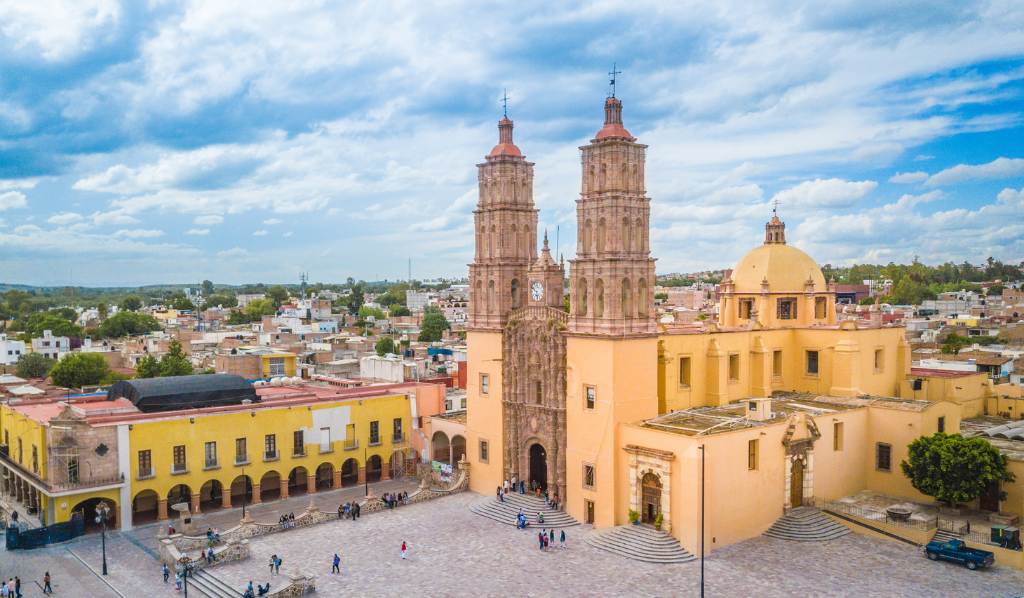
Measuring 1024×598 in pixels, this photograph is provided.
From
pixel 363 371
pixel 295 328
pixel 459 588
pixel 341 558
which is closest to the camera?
pixel 459 588

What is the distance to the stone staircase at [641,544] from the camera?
28.4m

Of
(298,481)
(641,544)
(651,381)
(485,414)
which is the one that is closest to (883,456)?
(651,381)

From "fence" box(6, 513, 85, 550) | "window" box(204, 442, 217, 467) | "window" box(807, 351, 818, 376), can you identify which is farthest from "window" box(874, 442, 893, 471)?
"fence" box(6, 513, 85, 550)

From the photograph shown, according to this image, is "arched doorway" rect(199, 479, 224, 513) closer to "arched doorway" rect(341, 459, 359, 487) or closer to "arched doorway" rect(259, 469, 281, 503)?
"arched doorway" rect(259, 469, 281, 503)

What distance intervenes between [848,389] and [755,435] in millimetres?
11175

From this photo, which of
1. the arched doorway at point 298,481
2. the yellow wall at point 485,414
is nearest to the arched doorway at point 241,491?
the arched doorway at point 298,481

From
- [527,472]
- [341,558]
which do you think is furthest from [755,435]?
[341,558]

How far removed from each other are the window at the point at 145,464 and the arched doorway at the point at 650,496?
20571 millimetres

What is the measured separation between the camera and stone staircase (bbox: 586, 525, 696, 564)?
2841 centimetres

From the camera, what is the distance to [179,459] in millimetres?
34688

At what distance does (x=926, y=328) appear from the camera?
85.8 metres

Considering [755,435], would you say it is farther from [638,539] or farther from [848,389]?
[848,389]

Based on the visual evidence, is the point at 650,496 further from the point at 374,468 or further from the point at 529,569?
the point at 374,468

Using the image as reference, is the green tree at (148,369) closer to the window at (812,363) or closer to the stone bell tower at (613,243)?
the stone bell tower at (613,243)
